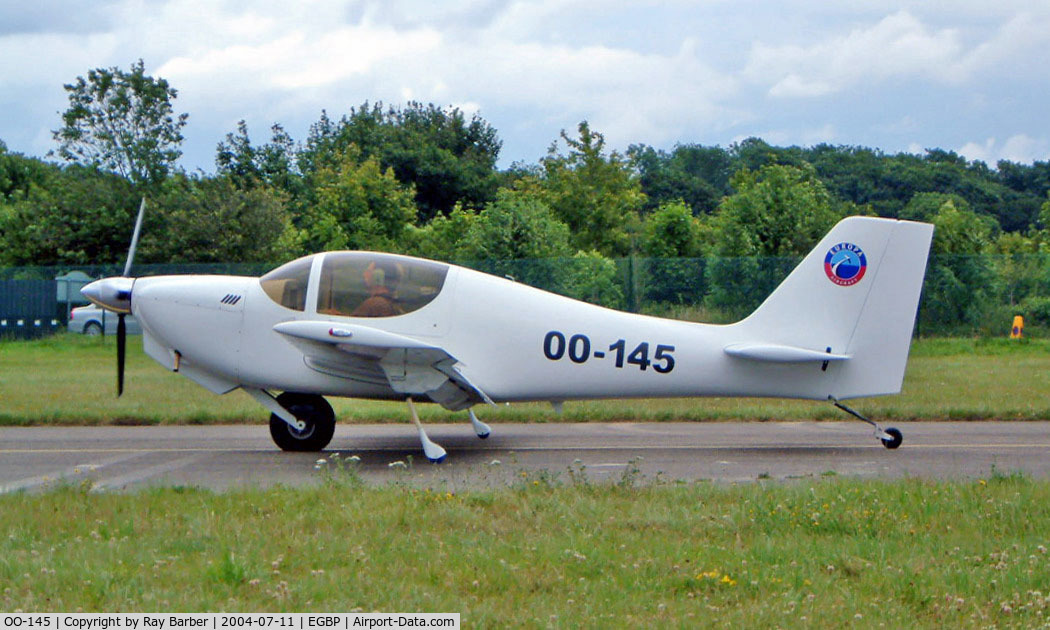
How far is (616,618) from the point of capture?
5000mm

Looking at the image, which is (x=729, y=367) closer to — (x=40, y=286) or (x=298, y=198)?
(x=40, y=286)

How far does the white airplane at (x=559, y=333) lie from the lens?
11.0 meters

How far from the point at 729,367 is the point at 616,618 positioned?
252 inches

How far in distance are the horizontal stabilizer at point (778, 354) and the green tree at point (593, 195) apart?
96.9ft

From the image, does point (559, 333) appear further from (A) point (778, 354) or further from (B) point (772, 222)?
(B) point (772, 222)

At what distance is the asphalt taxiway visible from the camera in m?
9.57

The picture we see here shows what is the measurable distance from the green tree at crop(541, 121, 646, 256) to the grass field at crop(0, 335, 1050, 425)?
67.6ft

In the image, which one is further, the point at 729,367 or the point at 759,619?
the point at 729,367

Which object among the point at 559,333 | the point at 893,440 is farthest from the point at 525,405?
the point at 893,440

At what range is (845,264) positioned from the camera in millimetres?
11188

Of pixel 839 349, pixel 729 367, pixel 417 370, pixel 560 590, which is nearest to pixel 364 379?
pixel 417 370

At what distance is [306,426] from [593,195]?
32714mm

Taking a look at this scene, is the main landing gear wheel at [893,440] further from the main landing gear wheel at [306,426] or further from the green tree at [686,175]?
the green tree at [686,175]

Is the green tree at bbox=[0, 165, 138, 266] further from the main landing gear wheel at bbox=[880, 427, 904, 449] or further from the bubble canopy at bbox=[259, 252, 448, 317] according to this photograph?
the main landing gear wheel at bbox=[880, 427, 904, 449]
